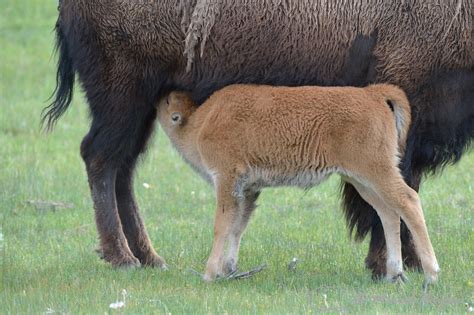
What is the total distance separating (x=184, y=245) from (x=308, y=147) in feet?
7.11

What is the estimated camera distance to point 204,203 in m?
10.6

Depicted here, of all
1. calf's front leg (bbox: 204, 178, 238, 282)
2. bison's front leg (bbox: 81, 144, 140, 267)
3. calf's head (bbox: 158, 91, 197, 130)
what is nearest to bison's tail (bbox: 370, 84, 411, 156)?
calf's front leg (bbox: 204, 178, 238, 282)

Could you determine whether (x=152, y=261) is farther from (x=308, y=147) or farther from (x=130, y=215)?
(x=308, y=147)

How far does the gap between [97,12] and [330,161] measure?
6.36 ft

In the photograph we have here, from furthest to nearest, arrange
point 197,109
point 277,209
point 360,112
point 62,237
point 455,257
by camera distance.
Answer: point 277,209, point 62,237, point 455,257, point 197,109, point 360,112

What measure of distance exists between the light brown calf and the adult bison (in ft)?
0.90

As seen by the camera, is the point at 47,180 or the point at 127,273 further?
the point at 47,180

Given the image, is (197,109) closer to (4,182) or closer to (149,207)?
(149,207)

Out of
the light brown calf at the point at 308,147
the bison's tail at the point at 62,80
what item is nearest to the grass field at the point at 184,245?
the light brown calf at the point at 308,147

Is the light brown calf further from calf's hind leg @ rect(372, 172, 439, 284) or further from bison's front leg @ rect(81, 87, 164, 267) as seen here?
bison's front leg @ rect(81, 87, 164, 267)

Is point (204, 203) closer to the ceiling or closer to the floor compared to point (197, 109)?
closer to the floor

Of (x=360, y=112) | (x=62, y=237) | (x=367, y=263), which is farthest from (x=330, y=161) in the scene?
(x=62, y=237)

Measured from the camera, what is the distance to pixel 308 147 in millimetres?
7086

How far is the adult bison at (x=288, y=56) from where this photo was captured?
7434 millimetres
